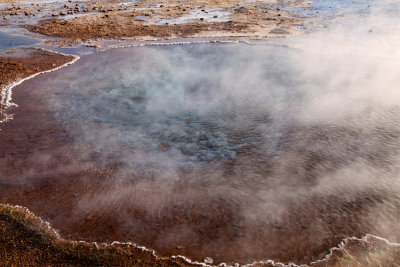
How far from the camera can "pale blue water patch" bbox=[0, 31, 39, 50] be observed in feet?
48.3

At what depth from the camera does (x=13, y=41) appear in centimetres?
1541

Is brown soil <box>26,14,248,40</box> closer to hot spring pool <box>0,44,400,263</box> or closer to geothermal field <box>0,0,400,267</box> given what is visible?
geothermal field <box>0,0,400,267</box>

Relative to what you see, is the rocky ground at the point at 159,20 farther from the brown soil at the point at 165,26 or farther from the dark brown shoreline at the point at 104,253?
the dark brown shoreline at the point at 104,253

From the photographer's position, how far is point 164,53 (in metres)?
12.9

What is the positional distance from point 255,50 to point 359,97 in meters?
5.76

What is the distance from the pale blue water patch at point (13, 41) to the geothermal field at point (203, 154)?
5.08ft

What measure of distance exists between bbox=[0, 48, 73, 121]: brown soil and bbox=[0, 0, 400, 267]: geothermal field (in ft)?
0.27

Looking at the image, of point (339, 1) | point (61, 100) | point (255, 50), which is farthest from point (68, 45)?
point (339, 1)

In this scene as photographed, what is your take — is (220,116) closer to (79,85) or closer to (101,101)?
(101,101)

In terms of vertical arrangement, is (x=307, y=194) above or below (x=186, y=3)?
below

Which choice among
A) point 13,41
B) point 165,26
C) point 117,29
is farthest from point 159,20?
point 13,41

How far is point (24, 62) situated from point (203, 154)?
9992 millimetres

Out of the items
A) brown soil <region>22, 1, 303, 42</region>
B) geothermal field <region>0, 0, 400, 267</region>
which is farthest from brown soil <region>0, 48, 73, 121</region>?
brown soil <region>22, 1, 303, 42</region>

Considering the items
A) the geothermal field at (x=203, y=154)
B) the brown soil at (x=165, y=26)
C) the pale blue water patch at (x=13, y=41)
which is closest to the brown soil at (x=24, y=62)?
the geothermal field at (x=203, y=154)
